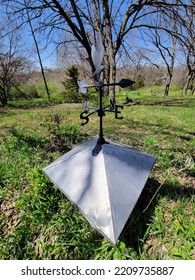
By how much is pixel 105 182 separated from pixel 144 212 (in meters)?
0.71

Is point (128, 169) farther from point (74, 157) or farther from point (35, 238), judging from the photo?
point (35, 238)

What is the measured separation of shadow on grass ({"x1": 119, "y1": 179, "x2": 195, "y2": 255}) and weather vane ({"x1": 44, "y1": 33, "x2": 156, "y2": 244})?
425 millimetres

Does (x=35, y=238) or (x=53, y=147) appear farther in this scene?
(x=53, y=147)

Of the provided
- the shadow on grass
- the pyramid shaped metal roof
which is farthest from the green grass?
the pyramid shaped metal roof

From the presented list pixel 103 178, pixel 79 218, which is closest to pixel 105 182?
pixel 103 178

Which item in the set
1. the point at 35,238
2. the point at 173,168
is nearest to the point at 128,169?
the point at 35,238

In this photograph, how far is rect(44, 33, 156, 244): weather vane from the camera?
41.9 inches

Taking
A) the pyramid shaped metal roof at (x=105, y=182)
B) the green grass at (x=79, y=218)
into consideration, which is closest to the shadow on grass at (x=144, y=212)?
the green grass at (x=79, y=218)

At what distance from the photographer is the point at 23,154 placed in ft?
8.86

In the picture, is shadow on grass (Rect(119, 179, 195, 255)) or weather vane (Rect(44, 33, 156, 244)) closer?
weather vane (Rect(44, 33, 156, 244))

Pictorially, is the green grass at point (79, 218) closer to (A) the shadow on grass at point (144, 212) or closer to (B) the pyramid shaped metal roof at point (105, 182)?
(A) the shadow on grass at point (144, 212)

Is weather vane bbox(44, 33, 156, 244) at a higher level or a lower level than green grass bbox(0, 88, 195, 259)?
higher

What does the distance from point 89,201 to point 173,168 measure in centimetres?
152

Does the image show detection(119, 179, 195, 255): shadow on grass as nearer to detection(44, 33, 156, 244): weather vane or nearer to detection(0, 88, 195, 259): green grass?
detection(0, 88, 195, 259): green grass
